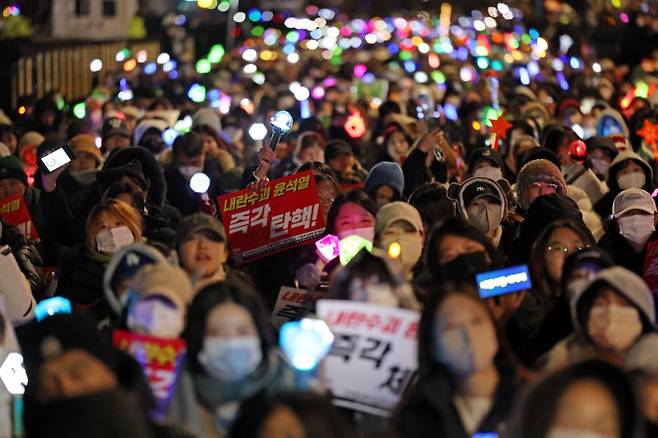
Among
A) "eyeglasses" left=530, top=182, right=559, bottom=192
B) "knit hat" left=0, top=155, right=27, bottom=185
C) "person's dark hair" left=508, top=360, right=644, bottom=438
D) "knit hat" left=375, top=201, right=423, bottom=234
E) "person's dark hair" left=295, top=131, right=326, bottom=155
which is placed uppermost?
"person's dark hair" left=295, top=131, right=326, bottom=155

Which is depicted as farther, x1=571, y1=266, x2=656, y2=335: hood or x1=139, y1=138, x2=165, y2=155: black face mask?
x1=139, y1=138, x2=165, y2=155: black face mask

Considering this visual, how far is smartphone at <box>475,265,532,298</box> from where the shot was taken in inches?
309

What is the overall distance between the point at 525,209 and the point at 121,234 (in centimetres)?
313

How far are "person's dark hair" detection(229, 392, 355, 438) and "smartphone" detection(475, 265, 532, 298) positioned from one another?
6.45 ft

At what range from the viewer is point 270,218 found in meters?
11.0

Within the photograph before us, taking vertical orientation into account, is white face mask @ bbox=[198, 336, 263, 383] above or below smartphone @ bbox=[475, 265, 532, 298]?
below

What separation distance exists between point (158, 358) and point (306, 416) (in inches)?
50.6

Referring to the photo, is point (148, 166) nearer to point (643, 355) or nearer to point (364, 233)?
point (364, 233)

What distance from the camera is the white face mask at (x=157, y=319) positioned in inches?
277

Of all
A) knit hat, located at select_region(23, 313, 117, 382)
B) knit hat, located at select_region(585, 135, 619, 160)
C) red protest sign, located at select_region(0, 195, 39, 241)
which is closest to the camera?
knit hat, located at select_region(23, 313, 117, 382)

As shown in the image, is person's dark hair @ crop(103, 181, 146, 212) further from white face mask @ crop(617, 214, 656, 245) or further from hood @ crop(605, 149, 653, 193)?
hood @ crop(605, 149, 653, 193)

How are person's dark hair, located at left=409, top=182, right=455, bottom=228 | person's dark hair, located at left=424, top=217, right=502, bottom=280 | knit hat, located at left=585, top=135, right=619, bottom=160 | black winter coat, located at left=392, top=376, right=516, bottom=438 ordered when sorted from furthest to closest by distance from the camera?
knit hat, located at left=585, top=135, right=619, bottom=160, person's dark hair, located at left=409, top=182, right=455, bottom=228, person's dark hair, located at left=424, top=217, right=502, bottom=280, black winter coat, located at left=392, top=376, right=516, bottom=438

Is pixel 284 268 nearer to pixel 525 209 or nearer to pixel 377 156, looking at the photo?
pixel 525 209

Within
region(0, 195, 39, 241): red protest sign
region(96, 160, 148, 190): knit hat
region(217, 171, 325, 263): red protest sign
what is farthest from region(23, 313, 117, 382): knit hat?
region(0, 195, 39, 241): red protest sign
